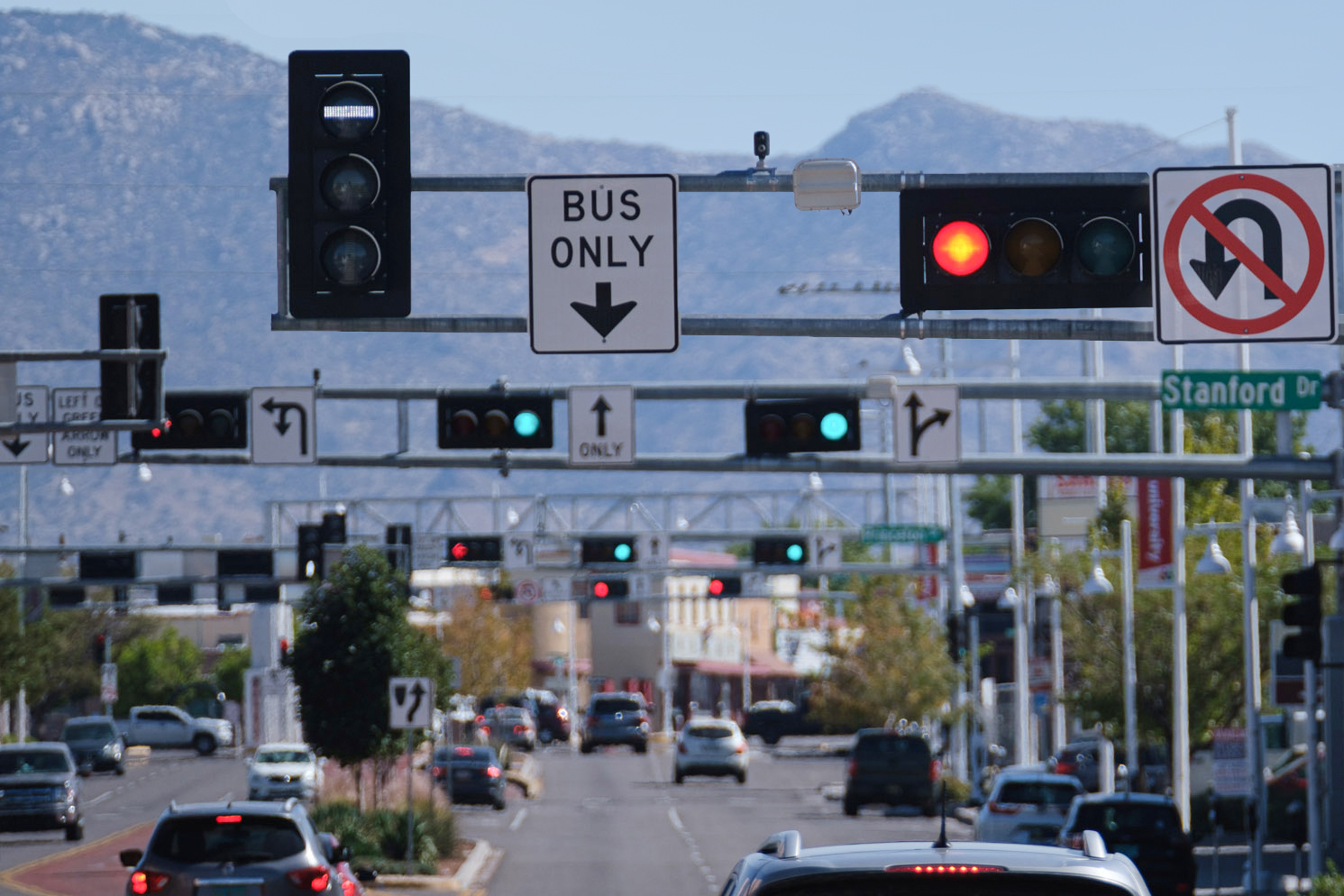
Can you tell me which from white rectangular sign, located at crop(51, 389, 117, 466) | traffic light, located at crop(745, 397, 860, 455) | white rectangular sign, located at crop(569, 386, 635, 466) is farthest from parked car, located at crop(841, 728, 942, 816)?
traffic light, located at crop(745, 397, 860, 455)

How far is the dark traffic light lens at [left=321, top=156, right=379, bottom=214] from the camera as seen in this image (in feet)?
41.1

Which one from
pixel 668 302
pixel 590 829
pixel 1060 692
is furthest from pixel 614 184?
pixel 1060 692

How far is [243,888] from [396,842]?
1466cm

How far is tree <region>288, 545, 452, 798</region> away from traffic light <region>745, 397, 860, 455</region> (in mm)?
12300

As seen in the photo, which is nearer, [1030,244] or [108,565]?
[1030,244]

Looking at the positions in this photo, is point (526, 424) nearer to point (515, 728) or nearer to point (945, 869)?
point (945, 869)

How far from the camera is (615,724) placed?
77.9 metres

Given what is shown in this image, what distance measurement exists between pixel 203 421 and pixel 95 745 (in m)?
40.3

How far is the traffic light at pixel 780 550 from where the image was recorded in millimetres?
52062

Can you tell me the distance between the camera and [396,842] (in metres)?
32.2

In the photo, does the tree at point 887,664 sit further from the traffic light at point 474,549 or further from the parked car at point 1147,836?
the parked car at point 1147,836

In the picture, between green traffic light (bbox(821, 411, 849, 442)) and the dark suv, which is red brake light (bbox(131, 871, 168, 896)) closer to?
green traffic light (bbox(821, 411, 849, 442))

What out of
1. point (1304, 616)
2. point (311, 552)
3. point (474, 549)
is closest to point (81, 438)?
point (311, 552)

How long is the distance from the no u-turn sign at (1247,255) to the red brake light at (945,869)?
7.23 m
